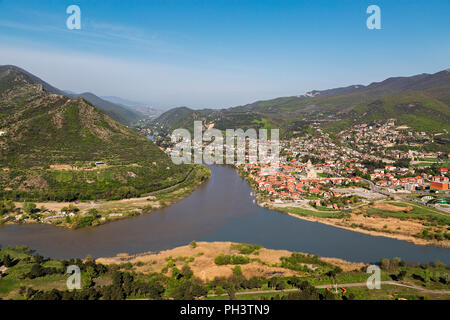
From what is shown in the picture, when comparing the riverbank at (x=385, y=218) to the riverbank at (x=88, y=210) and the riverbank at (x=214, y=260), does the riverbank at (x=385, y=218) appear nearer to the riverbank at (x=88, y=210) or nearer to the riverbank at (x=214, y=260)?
the riverbank at (x=214, y=260)

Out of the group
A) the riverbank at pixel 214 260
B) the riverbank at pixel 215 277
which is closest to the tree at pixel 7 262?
the riverbank at pixel 215 277

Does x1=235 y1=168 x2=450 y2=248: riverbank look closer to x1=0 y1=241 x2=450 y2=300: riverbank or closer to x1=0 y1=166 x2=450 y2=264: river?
x1=0 y1=166 x2=450 y2=264: river

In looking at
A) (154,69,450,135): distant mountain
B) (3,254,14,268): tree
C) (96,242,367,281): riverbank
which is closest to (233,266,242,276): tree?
(96,242,367,281): riverbank
